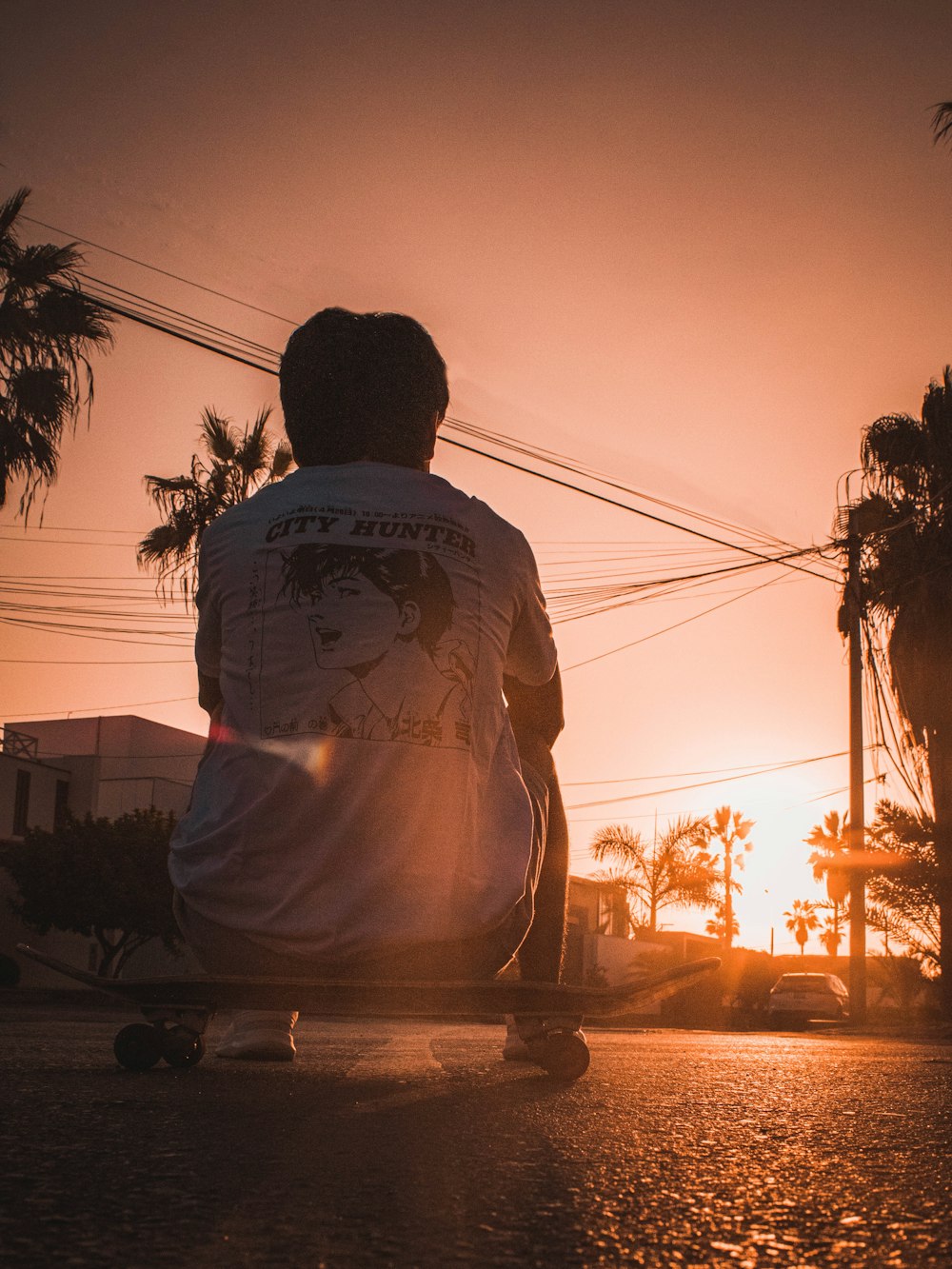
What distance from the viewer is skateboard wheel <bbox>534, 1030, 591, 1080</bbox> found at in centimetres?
243

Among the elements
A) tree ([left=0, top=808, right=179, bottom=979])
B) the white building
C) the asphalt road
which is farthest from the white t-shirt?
the white building

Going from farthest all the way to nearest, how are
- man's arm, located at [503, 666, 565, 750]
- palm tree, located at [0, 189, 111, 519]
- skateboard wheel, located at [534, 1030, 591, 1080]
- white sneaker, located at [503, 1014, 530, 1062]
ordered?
1. palm tree, located at [0, 189, 111, 519]
2. white sneaker, located at [503, 1014, 530, 1062]
3. skateboard wheel, located at [534, 1030, 591, 1080]
4. man's arm, located at [503, 666, 565, 750]

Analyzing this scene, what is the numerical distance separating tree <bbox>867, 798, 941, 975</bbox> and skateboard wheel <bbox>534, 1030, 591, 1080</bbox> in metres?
21.8

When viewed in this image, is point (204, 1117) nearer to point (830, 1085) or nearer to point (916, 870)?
point (830, 1085)

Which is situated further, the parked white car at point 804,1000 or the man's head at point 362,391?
the parked white car at point 804,1000

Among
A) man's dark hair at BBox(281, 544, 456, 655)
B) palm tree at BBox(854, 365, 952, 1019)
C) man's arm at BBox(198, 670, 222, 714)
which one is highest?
palm tree at BBox(854, 365, 952, 1019)

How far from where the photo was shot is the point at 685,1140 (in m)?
1.61

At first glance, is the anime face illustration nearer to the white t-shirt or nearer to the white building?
the white t-shirt

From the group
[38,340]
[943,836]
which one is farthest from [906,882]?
[38,340]

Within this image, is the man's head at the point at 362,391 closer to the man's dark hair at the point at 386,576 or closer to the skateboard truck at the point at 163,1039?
the man's dark hair at the point at 386,576

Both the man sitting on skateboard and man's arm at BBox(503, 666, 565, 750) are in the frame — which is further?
man's arm at BBox(503, 666, 565, 750)

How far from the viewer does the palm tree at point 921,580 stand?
22.4 metres

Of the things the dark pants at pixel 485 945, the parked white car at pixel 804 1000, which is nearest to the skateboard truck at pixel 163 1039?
the dark pants at pixel 485 945

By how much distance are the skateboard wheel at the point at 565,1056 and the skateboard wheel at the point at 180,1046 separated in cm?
68
